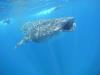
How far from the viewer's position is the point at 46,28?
9.44m

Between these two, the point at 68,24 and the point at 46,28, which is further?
the point at 46,28

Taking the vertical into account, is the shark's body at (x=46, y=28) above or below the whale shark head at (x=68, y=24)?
above

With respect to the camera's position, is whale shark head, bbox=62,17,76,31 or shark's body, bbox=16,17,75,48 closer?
whale shark head, bbox=62,17,76,31

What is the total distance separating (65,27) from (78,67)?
16102mm

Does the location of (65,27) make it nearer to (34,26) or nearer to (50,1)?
(34,26)

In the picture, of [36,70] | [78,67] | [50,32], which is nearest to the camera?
[50,32]

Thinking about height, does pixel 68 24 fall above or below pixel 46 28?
below

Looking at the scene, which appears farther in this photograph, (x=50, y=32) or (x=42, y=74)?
(x=42, y=74)

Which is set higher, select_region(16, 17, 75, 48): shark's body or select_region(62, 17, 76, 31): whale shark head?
select_region(16, 17, 75, 48): shark's body

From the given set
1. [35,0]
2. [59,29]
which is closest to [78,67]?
[35,0]

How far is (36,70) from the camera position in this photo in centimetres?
2600

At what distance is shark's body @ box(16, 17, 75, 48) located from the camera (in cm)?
832

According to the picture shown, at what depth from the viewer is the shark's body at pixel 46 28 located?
832 cm

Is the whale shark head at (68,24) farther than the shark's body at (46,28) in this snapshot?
No
